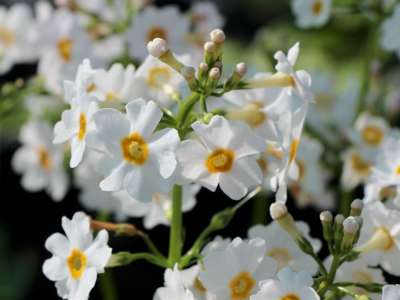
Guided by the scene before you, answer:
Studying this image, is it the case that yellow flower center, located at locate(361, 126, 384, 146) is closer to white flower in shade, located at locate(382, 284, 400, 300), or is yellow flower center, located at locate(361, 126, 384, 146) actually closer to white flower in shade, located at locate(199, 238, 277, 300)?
white flower in shade, located at locate(199, 238, 277, 300)

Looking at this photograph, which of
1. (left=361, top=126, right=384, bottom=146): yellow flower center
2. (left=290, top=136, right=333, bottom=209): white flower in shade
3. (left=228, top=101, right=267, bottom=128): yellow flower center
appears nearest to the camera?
(left=228, top=101, right=267, bottom=128): yellow flower center

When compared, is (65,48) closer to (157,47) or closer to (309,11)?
(309,11)

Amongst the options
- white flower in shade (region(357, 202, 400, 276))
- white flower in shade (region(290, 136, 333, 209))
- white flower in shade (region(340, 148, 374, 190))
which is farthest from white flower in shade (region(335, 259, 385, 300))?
white flower in shade (region(340, 148, 374, 190))

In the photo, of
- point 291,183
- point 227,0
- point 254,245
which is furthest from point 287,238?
point 227,0

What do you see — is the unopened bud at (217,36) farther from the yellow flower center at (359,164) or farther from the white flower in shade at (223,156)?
the yellow flower center at (359,164)

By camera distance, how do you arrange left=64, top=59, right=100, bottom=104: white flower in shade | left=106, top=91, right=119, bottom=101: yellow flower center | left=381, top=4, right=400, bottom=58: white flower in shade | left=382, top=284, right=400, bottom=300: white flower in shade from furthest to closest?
left=381, top=4, right=400, bottom=58: white flower in shade, left=106, top=91, right=119, bottom=101: yellow flower center, left=64, top=59, right=100, bottom=104: white flower in shade, left=382, top=284, right=400, bottom=300: white flower in shade

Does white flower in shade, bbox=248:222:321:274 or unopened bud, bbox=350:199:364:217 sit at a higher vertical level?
unopened bud, bbox=350:199:364:217

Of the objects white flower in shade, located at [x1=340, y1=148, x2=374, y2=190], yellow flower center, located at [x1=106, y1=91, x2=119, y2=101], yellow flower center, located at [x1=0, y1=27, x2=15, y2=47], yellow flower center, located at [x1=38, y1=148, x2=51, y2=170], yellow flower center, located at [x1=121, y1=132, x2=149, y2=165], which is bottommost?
white flower in shade, located at [x1=340, y1=148, x2=374, y2=190]
